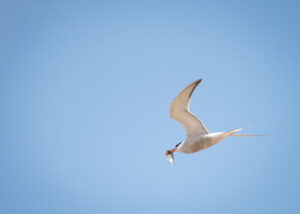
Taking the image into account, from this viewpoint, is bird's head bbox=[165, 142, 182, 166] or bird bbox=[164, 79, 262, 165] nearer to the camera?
bird bbox=[164, 79, 262, 165]

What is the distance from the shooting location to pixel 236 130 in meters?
7.22

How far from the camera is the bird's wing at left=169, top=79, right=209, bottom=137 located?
7.90 meters

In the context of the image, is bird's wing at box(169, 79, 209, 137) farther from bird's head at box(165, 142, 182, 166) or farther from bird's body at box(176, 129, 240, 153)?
bird's head at box(165, 142, 182, 166)

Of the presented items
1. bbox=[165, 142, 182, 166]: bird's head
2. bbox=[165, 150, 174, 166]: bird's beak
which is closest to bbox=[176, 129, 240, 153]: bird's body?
bbox=[165, 142, 182, 166]: bird's head

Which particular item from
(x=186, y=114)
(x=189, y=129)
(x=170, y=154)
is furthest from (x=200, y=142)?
(x=170, y=154)

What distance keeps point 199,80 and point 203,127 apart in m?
1.67

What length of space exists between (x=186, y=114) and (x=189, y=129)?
0.63 m

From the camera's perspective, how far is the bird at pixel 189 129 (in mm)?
7877

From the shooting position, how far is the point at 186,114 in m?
8.52

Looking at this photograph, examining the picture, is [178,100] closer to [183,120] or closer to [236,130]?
[183,120]

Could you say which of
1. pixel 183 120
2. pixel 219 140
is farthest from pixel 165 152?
pixel 219 140

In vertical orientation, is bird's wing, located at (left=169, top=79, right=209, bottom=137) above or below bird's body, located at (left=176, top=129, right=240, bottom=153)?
above

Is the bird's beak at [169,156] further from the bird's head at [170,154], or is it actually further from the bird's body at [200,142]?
the bird's body at [200,142]

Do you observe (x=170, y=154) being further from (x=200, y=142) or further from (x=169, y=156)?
(x=200, y=142)
